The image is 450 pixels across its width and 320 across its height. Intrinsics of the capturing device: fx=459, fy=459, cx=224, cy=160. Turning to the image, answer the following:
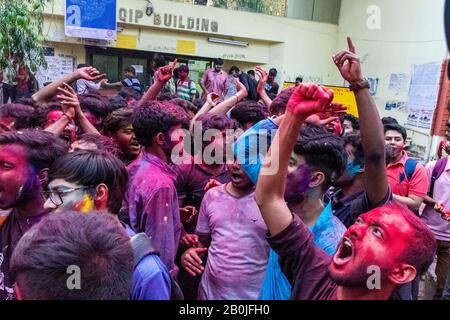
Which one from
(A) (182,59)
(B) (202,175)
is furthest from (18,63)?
(A) (182,59)

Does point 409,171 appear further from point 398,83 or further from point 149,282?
point 398,83

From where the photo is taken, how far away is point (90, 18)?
1201 cm

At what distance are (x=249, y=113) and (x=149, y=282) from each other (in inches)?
107

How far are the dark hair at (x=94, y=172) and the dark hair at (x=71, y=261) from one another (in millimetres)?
613

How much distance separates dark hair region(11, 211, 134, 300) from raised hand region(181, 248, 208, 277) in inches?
44.5

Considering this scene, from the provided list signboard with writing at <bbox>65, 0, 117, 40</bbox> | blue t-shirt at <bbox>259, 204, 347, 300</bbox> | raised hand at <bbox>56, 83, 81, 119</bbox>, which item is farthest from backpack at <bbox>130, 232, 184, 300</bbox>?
signboard with writing at <bbox>65, 0, 117, 40</bbox>

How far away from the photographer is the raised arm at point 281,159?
65.1 inches

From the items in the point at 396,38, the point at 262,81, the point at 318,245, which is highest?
the point at 396,38

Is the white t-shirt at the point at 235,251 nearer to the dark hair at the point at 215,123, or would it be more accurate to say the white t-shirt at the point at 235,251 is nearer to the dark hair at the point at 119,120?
the dark hair at the point at 215,123

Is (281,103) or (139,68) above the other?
(281,103)

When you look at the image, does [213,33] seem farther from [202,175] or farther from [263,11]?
[202,175]

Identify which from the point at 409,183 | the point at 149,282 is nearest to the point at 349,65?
the point at 149,282

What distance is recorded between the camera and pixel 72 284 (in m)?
1.29

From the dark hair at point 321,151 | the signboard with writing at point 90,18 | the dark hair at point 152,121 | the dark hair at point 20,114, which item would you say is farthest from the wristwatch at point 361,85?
the signboard with writing at point 90,18
